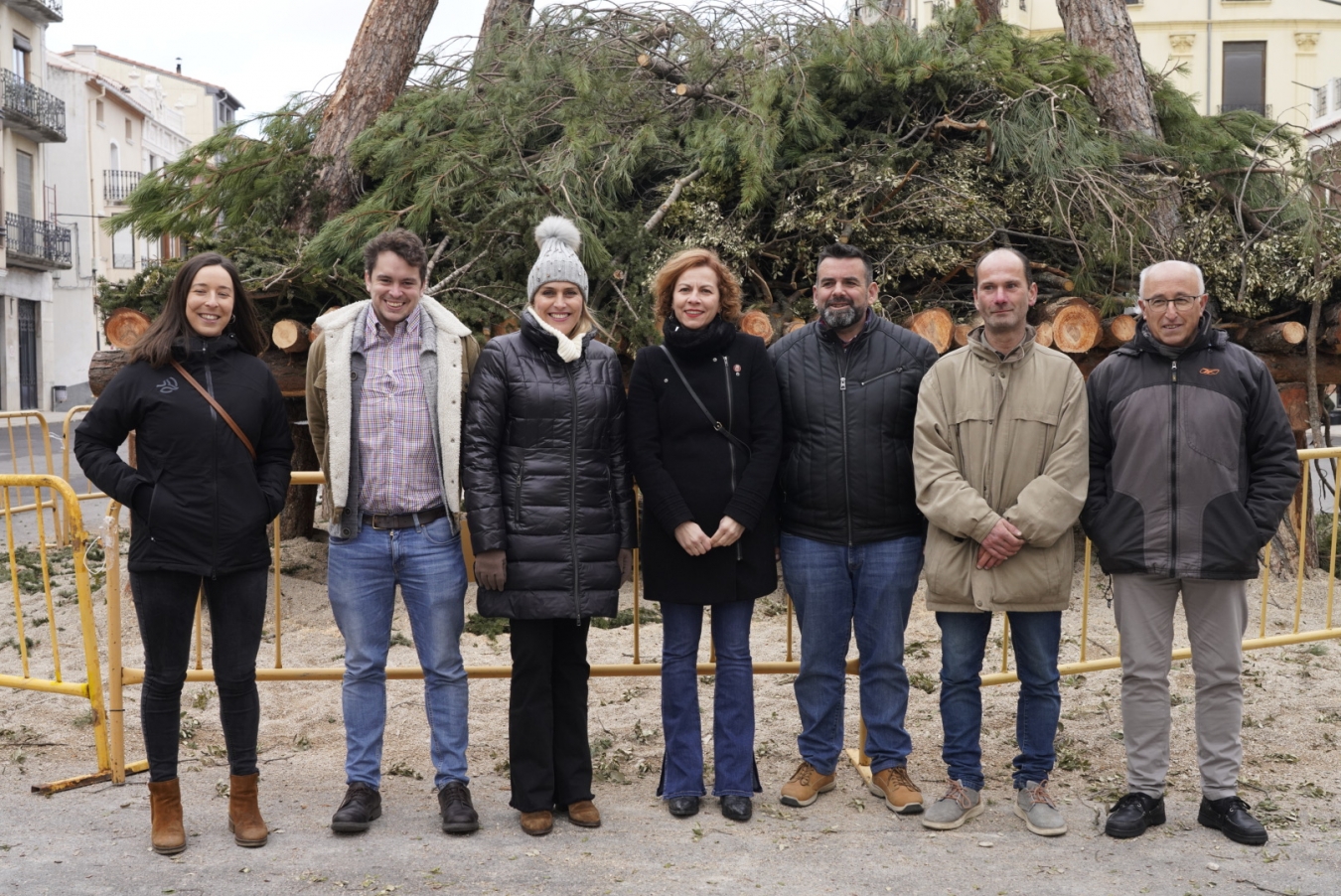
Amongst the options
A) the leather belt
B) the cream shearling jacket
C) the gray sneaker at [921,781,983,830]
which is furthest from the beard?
the gray sneaker at [921,781,983,830]

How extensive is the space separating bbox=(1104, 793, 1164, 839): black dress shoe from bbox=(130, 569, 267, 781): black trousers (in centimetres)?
285

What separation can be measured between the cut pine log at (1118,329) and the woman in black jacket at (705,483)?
13.3 ft

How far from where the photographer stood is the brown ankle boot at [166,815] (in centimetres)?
390

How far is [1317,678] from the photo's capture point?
6.05 meters

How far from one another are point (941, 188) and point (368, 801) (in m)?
5.60

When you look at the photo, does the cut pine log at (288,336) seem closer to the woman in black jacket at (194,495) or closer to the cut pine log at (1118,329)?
the woman in black jacket at (194,495)

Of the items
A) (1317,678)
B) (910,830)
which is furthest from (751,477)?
(1317,678)

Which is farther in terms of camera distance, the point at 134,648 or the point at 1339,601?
the point at 1339,601

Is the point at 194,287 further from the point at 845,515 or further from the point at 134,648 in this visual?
the point at 134,648

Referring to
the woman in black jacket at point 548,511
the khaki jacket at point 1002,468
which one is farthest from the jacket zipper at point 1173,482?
the woman in black jacket at point 548,511

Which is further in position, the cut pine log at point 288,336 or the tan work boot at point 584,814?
the cut pine log at point 288,336

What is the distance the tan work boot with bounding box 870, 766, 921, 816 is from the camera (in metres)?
4.26

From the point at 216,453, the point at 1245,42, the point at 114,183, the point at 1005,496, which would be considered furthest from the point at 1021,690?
the point at 1245,42

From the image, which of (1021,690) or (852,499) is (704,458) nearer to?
(852,499)
